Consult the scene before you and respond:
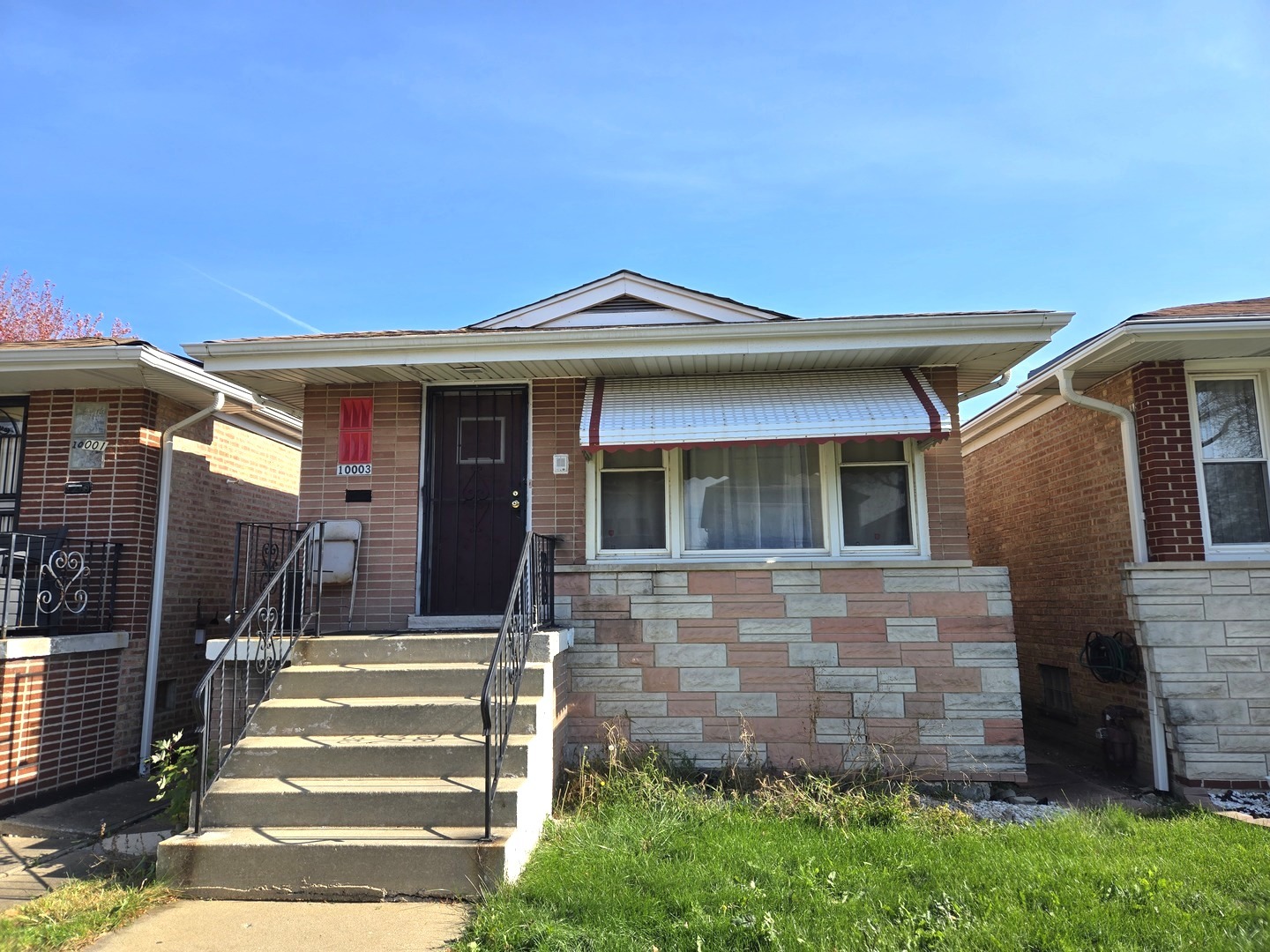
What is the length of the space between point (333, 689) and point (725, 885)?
2943 millimetres

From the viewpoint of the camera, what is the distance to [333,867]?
4.12 m

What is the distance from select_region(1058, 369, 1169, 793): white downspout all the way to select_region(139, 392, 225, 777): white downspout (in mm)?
7857

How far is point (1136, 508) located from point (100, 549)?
8.89 m

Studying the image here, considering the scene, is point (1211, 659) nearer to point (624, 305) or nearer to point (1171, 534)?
point (1171, 534)

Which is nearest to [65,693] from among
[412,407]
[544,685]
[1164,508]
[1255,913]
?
[412,407]

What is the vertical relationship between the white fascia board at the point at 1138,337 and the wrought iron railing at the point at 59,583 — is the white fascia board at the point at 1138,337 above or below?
above

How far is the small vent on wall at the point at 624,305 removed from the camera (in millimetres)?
8133

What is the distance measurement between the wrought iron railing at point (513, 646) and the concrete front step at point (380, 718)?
0.21 meters

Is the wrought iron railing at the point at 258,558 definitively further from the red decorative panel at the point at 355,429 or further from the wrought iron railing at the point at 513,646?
the wrought iron railing at the point at 513,646

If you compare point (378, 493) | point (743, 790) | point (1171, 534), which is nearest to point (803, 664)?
point (743, 790)

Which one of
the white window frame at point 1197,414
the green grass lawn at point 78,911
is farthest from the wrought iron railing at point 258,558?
the white window frame at point 1197,414

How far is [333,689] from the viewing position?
17.8ft

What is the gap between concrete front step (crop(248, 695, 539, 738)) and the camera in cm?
503

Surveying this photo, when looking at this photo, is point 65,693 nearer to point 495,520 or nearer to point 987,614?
point 495,520
